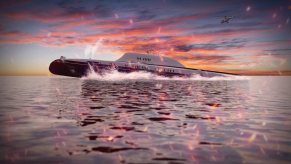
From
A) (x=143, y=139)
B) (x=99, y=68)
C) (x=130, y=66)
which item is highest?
(x=130, y=66)

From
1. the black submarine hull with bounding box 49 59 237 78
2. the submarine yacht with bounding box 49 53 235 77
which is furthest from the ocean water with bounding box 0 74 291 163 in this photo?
the submarine yacht with bounding box 49 53 235 77

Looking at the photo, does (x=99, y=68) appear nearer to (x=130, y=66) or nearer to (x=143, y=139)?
(x=130, y=66)

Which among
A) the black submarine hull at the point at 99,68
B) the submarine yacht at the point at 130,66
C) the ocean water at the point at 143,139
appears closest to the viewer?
the ocean water at the point at 143,139

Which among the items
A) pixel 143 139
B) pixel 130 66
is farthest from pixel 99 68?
pixel 143 139

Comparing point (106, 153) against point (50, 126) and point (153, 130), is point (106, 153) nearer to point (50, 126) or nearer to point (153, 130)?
point (153, 130)

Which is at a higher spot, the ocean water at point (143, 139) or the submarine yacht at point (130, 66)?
the submarine yacht at point (130, 66)

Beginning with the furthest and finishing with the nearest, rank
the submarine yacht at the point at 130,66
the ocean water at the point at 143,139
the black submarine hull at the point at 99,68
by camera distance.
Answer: the submarine yacht at the point at 130,66 → the black submarine hull at the point at 99,68 → the ocean water at the point at 143,139

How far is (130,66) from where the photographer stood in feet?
254

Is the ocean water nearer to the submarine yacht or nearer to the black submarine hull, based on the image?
the black submarine hull

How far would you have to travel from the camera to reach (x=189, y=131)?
1093 cm

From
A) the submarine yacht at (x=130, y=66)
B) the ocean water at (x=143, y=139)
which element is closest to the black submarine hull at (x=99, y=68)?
the submarine yacht at (x=130, y=66)

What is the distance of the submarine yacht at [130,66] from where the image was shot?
224 feet

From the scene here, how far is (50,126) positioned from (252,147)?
300 inches

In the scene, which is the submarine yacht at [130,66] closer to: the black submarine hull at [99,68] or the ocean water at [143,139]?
the black submarine hull at [99,68]
